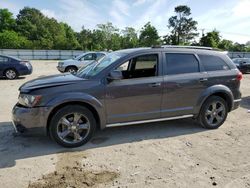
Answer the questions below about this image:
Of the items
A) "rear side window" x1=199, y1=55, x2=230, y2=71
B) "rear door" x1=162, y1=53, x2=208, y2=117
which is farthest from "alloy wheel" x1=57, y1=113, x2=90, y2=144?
"rear side window" x1=199, y1=55, x2=230, y2=71

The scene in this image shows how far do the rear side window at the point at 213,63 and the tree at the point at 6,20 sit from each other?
7099 cm

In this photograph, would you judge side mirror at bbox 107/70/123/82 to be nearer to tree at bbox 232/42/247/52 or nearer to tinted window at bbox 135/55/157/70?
tinted window at bbox 135/55/157/70

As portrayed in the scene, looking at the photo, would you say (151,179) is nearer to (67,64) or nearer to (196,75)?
(196,75)

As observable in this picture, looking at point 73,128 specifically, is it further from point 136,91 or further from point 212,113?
point 212,113

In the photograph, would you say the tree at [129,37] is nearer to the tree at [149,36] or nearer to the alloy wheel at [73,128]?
the tree at [149,36]

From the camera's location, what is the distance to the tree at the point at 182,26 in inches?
2491

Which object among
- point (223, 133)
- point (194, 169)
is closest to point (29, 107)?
point (194, 169)

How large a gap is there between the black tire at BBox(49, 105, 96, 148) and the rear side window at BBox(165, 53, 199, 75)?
1820 mm

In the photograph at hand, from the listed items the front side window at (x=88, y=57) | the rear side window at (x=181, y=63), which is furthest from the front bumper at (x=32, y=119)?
the front side window at (x=88, y=57)

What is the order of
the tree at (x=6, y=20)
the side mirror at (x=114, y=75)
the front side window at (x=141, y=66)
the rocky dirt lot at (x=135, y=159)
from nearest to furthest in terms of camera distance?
the rocky dirt lot at (x=135, y=159) < the side mirror at (x=114, y=75) < the front side window at (x=141, y=66) < the tree at (x=6, y=20)

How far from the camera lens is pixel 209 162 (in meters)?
4.07

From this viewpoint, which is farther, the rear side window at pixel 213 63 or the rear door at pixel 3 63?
the rear door at pixel 3 63

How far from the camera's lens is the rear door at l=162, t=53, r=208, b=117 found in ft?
16.9

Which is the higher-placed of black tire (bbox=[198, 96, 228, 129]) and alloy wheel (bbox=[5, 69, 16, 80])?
alloy wheel (bbox=[5, 69, 16, 80])
